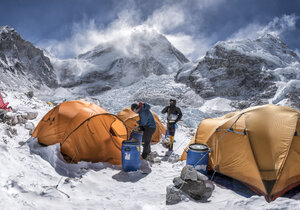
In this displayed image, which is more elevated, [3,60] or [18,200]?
[3,60]

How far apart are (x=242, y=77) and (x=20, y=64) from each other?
7563 centimetres

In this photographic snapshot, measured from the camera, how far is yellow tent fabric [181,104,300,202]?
3.80m

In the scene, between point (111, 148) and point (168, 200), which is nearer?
point (168, 200)

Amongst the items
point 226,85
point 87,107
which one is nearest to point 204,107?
point 226,85

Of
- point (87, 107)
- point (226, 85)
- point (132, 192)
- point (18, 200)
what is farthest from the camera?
point (226, 85)

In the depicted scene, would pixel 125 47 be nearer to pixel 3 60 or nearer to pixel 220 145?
pixel 3 60

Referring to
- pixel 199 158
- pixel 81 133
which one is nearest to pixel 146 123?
pixel 81 133

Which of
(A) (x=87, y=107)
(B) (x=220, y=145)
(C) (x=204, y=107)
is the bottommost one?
(C) (x=204, y=107)

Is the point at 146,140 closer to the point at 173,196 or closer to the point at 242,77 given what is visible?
the point at 173,196

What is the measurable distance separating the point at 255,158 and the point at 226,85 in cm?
5666

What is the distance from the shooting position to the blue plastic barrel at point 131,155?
16.1ft

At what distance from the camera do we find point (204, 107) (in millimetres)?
49625

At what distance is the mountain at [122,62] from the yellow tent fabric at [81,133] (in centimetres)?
9671

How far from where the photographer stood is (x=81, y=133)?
5508mm
